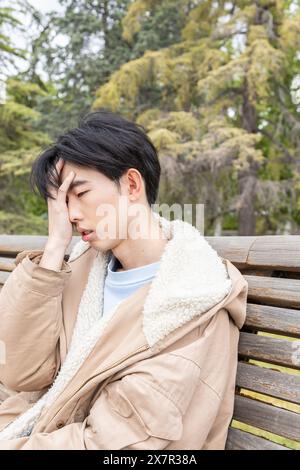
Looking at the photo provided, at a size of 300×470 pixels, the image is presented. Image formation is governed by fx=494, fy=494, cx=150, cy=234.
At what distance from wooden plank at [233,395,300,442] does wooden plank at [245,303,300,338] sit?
0.75ft

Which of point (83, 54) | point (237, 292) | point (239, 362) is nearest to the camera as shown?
point (237, 292)

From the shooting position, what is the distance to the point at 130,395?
53.9 inches

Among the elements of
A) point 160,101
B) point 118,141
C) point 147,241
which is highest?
point 160,101

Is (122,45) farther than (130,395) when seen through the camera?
Yes

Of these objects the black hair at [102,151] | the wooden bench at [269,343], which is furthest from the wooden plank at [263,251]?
the black hair at [102,151]

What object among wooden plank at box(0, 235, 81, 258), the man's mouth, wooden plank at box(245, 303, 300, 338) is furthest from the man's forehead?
wooden plank at box(0, 235, 81, 258)

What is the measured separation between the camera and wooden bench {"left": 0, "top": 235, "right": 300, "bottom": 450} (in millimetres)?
1469

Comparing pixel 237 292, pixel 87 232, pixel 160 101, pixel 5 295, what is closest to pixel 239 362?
pixel 237 292

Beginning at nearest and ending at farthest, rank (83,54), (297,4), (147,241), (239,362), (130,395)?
(130,395)
(239,362)
(147,241)
(297,4)
(83,54)

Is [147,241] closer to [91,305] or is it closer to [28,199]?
[91,305]

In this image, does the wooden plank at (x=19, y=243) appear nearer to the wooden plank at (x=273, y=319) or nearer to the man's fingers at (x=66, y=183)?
the man's fingers at (x=66, y=183)

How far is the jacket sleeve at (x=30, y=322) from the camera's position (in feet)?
5.41

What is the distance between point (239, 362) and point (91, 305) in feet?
1.84

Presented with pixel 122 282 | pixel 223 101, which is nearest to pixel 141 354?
pixel 122 282
